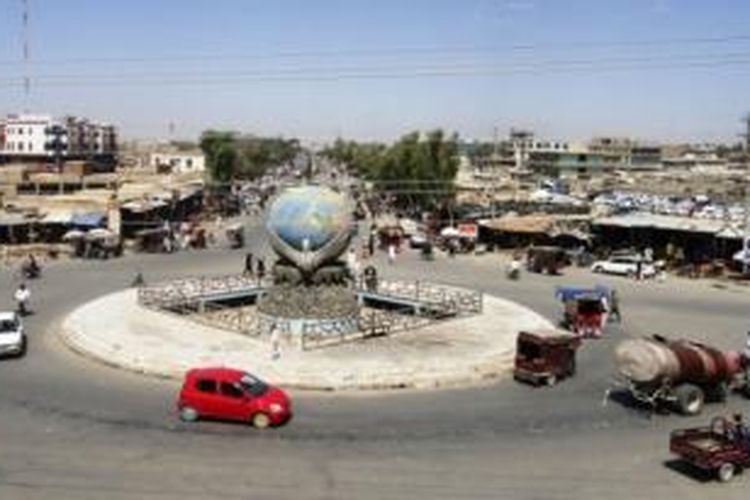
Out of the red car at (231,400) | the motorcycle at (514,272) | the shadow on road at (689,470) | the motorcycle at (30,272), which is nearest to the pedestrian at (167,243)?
the motorcycle at (30,272)

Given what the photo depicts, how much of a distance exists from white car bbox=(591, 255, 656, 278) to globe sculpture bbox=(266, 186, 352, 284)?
22847mm

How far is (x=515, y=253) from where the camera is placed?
5984 cm

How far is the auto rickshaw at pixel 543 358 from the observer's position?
27.1 meters

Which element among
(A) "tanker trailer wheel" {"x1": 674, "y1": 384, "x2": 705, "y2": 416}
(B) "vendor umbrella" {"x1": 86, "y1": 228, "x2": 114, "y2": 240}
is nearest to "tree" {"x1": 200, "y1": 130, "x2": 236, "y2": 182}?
(B) "vendor umbrella" {"x1": 86, "y1": 228, "x2": 114, "y2": 240}

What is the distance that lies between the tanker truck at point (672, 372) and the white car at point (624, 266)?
88.9ft

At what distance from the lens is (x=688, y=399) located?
24.4 metres

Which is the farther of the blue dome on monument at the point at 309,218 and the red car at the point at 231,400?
the blue dome on monument at the point at 309,218

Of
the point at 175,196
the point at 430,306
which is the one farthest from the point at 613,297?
the point at 175,196

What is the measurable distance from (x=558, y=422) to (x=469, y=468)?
4.35 m

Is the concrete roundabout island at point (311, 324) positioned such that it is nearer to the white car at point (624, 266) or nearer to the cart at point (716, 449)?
the cart at point (716, 449)

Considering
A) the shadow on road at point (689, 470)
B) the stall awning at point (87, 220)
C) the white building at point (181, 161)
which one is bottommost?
the shadow on road at point (689, 470)

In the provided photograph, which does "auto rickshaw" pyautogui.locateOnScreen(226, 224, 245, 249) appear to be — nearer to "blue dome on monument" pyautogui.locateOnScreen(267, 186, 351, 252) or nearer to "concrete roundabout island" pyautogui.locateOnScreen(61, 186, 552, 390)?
"concrete roundabout island" pyautogui.locateOnScreen(61, 186, 552, 390)

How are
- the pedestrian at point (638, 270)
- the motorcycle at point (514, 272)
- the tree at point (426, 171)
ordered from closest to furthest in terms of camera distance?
the motorcycle at point (514, 272)
the pedestrian at point (638, 270)
the tree at point (426, 171)

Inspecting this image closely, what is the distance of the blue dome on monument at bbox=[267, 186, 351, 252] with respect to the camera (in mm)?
33562
